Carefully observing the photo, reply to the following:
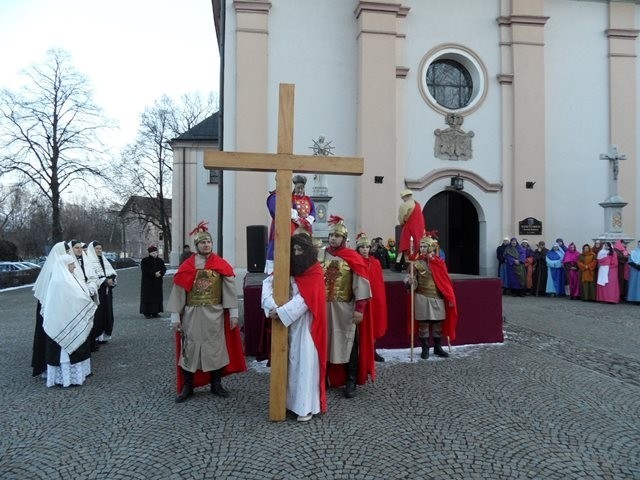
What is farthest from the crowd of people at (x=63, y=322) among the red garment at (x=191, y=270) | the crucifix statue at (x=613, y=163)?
the crucifix statue at (x=613, y=163)

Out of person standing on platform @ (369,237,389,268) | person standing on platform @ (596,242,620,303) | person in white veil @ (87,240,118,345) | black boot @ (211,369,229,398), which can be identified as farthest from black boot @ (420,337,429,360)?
person standing on platform @ (596,242,620,303)

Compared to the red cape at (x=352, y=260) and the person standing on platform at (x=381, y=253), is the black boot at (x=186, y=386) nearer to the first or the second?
the red cape at (x=352, y=260)

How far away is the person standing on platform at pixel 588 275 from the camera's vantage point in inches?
532

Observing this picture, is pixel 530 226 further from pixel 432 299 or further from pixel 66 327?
pixel 66 327

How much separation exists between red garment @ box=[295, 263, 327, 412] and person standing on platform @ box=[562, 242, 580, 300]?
11812 millimetres

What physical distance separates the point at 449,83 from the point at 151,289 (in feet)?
37.1

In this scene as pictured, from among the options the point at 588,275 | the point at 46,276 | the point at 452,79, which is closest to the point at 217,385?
the point at 46,276

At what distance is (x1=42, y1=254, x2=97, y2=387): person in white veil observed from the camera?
226 inches

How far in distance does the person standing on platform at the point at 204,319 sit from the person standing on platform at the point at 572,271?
11869 mm

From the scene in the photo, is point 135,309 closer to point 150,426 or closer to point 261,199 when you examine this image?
point 261,199

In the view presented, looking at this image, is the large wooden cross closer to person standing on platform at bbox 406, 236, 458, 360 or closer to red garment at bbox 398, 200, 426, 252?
person standing on platform at bbox 406, 236, 458, 360

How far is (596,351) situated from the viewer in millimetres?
7344

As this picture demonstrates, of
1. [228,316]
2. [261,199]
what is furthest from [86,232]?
[228,316]

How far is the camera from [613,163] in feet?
50.8
